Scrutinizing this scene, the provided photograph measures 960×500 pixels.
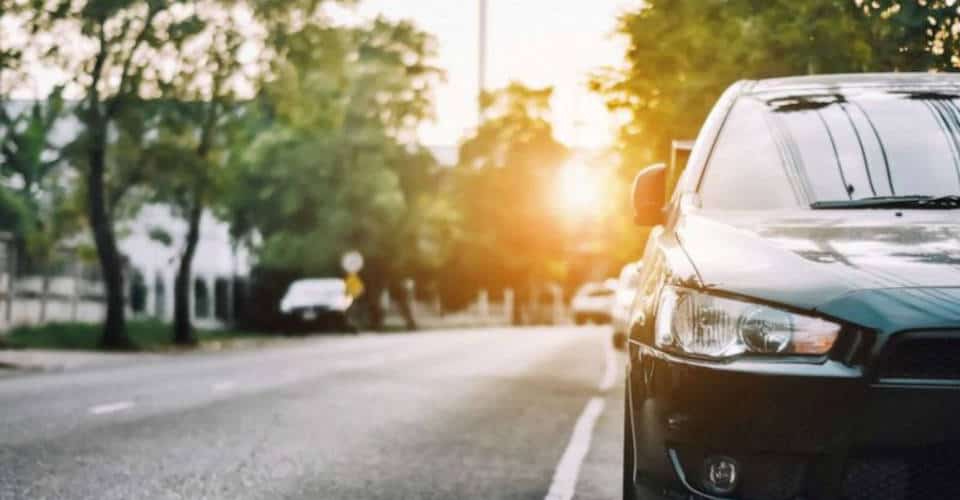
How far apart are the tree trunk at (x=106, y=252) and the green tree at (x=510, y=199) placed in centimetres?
3929

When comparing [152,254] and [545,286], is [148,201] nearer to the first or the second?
[152,254]

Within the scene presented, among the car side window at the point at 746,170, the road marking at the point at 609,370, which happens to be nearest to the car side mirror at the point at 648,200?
the car side window at the point at 746,170

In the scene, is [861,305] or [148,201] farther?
[148,201]

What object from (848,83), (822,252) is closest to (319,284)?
(848,83)

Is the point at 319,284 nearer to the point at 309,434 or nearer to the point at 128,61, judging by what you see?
the point at 128,61

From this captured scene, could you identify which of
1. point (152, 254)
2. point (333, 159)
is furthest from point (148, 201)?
point (152, 254)

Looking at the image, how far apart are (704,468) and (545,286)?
240ft

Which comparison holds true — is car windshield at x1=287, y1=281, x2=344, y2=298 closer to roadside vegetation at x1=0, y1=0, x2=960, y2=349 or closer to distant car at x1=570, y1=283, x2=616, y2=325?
roadside vegetation at x1=0, y1=0, x2=960, y2=349

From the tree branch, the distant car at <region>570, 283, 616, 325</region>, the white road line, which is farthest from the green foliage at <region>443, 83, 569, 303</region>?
the white road line

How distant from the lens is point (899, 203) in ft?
16.6

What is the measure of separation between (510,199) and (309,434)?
6128 centimetres

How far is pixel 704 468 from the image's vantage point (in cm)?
420

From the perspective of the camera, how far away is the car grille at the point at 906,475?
154 inches

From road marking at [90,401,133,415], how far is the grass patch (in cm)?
1201
